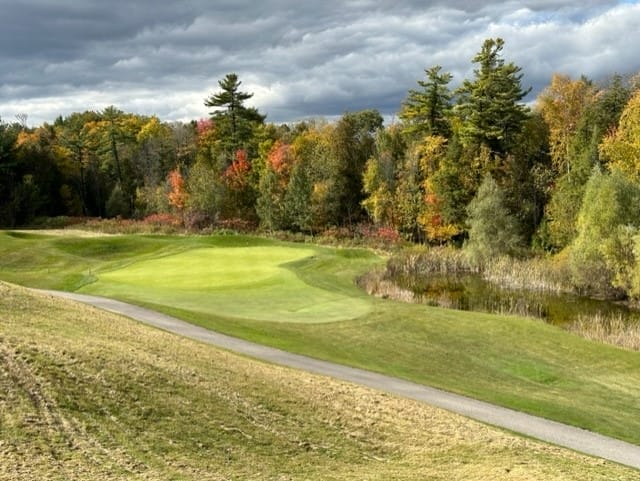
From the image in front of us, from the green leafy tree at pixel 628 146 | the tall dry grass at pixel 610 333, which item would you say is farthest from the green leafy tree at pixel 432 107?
the tall dry grass at pixel 610 333

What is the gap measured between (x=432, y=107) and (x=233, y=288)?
4400cm

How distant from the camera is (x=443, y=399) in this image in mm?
16609

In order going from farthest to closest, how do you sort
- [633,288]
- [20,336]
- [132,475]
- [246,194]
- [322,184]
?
[246,194] < [322,184] < [633,288] < [20,336] < [132,475]

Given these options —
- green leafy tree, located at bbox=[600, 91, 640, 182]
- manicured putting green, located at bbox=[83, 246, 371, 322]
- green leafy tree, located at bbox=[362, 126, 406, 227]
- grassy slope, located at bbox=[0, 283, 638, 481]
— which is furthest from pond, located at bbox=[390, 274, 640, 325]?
green leafy tree, located at bbox=[362, 126, 406, 227]

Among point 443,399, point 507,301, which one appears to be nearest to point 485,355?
point 443,399

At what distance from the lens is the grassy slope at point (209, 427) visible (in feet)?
31.3

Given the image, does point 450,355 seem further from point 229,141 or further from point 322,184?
point 229,141

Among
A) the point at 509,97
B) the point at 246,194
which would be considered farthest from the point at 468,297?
the point at 246,194

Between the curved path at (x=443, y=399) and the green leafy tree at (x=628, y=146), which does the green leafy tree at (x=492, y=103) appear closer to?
the green leafy tree at (x=628, y=146)

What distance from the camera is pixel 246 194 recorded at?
3374 inches

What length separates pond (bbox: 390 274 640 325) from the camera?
35.8m

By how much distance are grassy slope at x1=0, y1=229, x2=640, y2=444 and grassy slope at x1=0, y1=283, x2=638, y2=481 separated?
4454 mm

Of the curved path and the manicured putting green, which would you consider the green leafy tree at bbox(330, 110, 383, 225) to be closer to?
the manicured putting green

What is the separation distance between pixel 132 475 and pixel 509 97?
206ft
